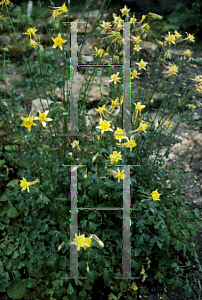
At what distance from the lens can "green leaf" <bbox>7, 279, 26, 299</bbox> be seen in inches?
83.9

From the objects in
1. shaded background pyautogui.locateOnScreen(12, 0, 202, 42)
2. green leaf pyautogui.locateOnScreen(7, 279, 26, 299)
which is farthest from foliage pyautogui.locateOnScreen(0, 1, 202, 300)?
shaded background pyautogui.locateOnScreen(12, 0, 202, 42)

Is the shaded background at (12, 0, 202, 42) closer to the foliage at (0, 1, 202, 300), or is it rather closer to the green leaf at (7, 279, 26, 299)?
the foliage at (0, 1, 202, 300)

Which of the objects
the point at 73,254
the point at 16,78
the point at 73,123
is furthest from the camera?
the point at 16,78

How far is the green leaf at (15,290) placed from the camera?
2131 mm

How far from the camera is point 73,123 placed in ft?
7.35

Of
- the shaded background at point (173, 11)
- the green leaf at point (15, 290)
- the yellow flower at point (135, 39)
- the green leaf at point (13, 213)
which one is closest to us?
the yellow flower at point (135, 39)

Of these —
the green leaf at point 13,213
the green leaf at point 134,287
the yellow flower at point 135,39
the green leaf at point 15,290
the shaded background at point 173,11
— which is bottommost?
the green leaf at point 15,290

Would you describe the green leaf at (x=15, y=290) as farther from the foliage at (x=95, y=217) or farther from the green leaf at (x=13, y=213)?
the green leaf at (x=13, y=213)

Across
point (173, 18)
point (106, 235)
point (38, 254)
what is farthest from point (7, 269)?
point (173, 18)

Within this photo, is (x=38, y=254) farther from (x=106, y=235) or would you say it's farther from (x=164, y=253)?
(x=164, y=253)

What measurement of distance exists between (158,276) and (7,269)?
48.0 inches

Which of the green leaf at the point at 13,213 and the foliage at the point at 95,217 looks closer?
Result: the foliage at the point at 95,217

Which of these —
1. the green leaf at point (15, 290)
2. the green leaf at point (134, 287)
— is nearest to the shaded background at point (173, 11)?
the green leaf at point (134, 287)

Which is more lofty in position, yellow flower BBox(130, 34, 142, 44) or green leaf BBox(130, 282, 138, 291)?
yellow flower BBox(130, 34, 142, 44)
